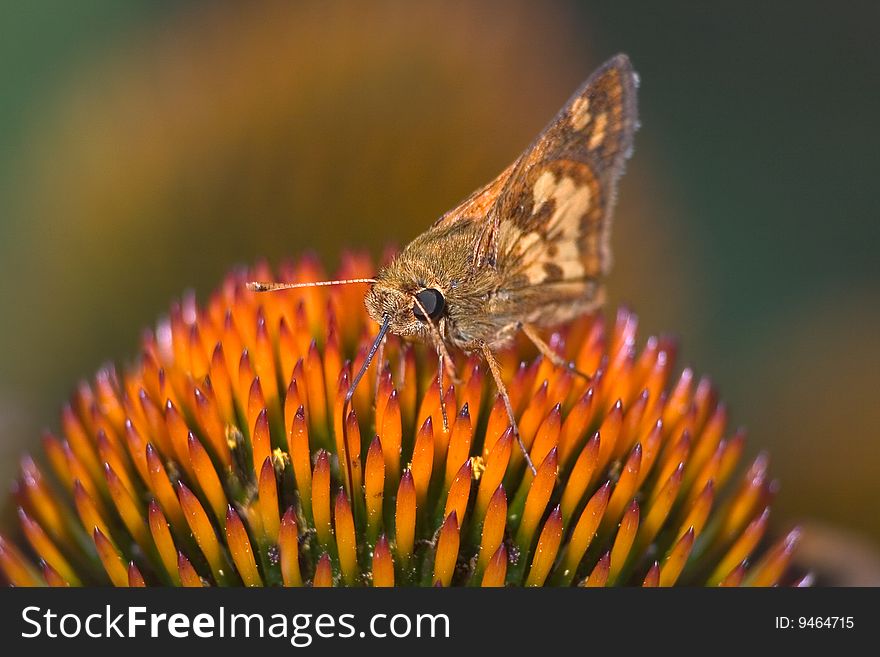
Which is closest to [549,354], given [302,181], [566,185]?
[566,185]

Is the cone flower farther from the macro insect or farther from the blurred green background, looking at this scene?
the blurred green background

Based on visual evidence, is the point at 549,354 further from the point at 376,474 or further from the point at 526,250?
the point at 376,474

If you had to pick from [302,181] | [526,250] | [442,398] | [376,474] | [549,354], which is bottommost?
[376,474]

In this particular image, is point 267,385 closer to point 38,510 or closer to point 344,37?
point 38,510

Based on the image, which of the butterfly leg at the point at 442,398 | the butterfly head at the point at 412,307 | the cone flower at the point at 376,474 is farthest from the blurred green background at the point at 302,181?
the butterfly leg at the point at 442,398

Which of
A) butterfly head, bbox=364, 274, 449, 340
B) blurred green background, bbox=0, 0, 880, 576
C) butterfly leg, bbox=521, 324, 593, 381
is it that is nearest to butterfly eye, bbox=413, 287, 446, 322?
butterfly head, bbox=364, 274, 449, 340

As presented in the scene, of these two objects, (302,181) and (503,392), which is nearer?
(503,392)
